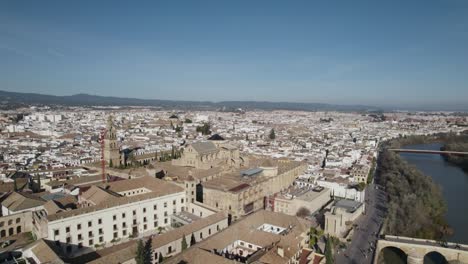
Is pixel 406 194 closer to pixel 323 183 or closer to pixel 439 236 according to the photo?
pixel 439 236

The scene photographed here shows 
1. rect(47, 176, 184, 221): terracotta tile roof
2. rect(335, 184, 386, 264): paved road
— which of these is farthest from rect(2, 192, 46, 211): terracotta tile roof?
rect(335, 184, 386, 264): paved road

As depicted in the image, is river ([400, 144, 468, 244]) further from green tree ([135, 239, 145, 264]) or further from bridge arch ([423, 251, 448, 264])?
green tree ([135, 239, 145, 264])

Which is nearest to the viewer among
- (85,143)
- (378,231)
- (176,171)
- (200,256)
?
(200,256)

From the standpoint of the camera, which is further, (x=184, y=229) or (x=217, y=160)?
(x=217, y=160)

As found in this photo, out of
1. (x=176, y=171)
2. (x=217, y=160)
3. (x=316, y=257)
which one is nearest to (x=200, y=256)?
(x=316, y=257)

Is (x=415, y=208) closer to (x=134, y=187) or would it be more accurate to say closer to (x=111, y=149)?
(x=134, y=187)

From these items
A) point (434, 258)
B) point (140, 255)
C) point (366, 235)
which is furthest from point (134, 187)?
point (434, 258)
